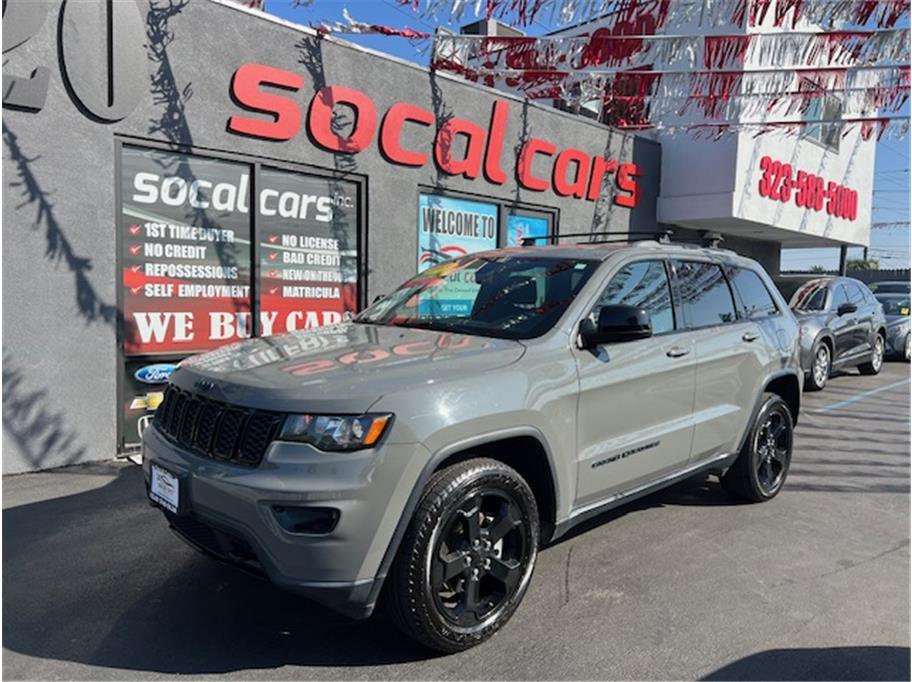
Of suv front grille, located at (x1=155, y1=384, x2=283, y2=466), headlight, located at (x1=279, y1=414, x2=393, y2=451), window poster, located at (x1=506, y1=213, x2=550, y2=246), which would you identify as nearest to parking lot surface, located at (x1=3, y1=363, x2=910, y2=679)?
suv front grille, located at (x1=155, y1=384, x2=283, y2=466)

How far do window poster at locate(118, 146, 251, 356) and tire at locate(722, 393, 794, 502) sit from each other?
190 inches

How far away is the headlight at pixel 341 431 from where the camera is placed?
277cm

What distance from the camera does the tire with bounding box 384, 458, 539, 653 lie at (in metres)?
2.87

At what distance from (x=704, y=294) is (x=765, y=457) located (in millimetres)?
1411

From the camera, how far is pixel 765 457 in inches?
205

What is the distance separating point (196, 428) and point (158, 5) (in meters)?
4.80

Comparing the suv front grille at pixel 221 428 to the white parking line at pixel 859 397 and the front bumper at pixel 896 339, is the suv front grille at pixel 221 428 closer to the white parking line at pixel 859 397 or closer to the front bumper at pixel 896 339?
the white parking line at pixel 859 397

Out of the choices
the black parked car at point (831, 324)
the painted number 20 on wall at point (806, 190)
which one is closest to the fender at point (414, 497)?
the black parked car at point (831, 324)

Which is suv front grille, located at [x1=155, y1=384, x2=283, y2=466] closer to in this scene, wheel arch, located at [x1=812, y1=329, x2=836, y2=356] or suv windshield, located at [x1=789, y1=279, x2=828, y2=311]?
wheel arch, located at [x1=812, y1=329, x2=836, y2=356]

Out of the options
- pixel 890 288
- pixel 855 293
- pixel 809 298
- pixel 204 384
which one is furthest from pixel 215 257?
pixel 890 288

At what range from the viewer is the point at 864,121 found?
7.92m

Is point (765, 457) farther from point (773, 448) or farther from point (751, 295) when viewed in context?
point (751, 295)

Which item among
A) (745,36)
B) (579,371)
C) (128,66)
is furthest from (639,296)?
(128,66)

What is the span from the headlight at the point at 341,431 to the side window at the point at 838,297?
1001cm
